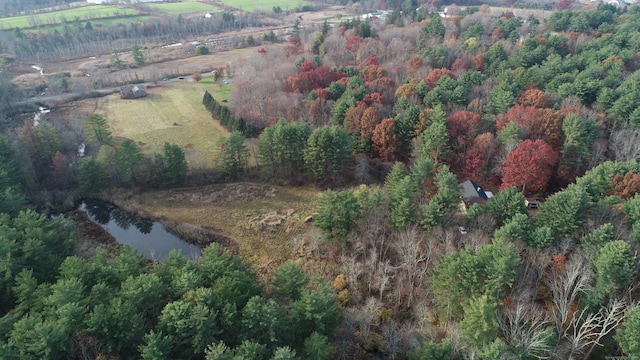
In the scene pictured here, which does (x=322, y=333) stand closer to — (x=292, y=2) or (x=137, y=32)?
(x=137, y=32)

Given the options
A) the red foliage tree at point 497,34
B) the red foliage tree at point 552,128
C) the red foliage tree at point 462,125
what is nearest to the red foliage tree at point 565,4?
the red foliage tree at point 497,34

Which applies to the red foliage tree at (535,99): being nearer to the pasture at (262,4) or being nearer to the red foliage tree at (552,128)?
the red foliage tree at (552,128)

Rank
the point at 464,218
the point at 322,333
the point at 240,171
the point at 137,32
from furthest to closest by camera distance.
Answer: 1. the point at 137,32
2. the point at 240,171
3. the point at 464,218
4. the point at 322,333

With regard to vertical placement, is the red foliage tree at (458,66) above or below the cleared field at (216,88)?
above

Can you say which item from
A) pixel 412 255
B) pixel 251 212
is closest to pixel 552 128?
pixel 412 255

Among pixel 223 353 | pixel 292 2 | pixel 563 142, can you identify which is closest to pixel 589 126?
pixel 563 142

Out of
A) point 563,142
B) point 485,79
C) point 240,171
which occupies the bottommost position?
point 240,171

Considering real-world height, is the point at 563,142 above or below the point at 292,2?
below
